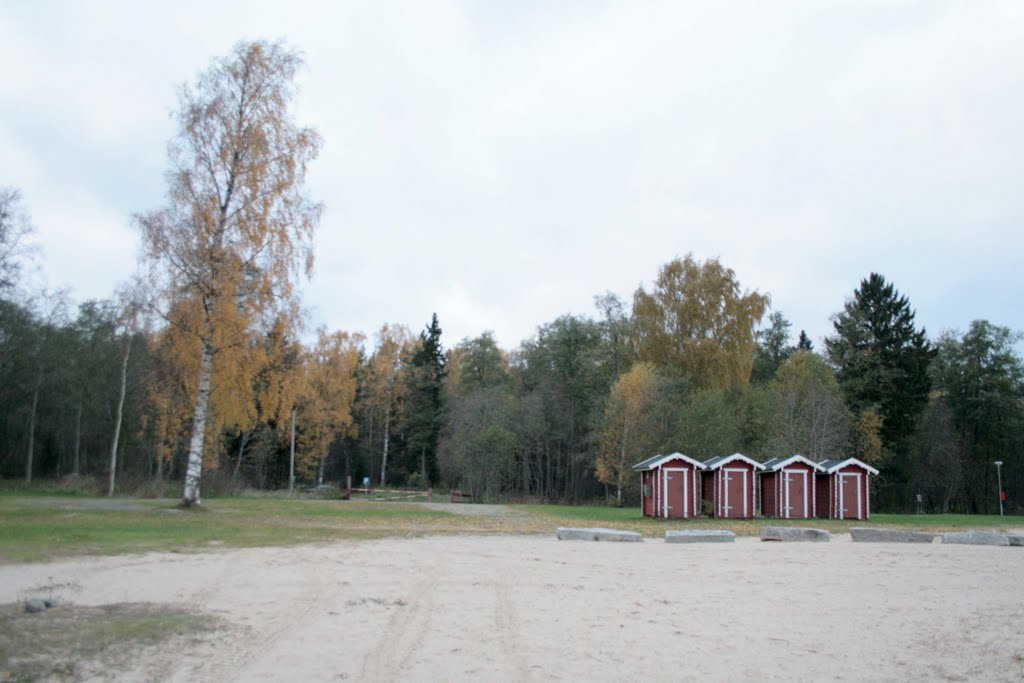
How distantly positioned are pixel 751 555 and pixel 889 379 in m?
42.6

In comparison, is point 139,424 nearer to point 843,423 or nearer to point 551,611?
point 843,423

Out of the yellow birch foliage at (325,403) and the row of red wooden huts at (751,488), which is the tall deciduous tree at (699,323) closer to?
the row of red wooden huts at (751,488)

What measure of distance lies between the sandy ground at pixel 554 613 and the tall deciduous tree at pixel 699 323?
33.5 m

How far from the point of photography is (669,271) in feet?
171

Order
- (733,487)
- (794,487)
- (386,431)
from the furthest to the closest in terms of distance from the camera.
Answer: (386,431)
(794,487)
(733,487)

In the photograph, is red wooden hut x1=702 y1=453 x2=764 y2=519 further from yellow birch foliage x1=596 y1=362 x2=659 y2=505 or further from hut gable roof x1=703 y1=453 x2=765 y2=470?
yellow birch foliage x1=596 y1=362 x2=659 y2=505

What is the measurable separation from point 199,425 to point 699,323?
3415cm

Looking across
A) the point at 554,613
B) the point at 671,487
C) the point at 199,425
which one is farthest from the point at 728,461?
the point at 554,613

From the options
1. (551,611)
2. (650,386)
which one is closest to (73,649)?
(551,611)

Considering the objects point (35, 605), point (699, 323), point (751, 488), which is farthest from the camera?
point (699, 323)

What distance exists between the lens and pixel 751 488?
36.1 m

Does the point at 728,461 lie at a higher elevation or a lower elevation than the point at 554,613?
higher

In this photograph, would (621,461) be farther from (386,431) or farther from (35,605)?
(35,605)

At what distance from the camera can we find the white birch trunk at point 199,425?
79.3 feet
